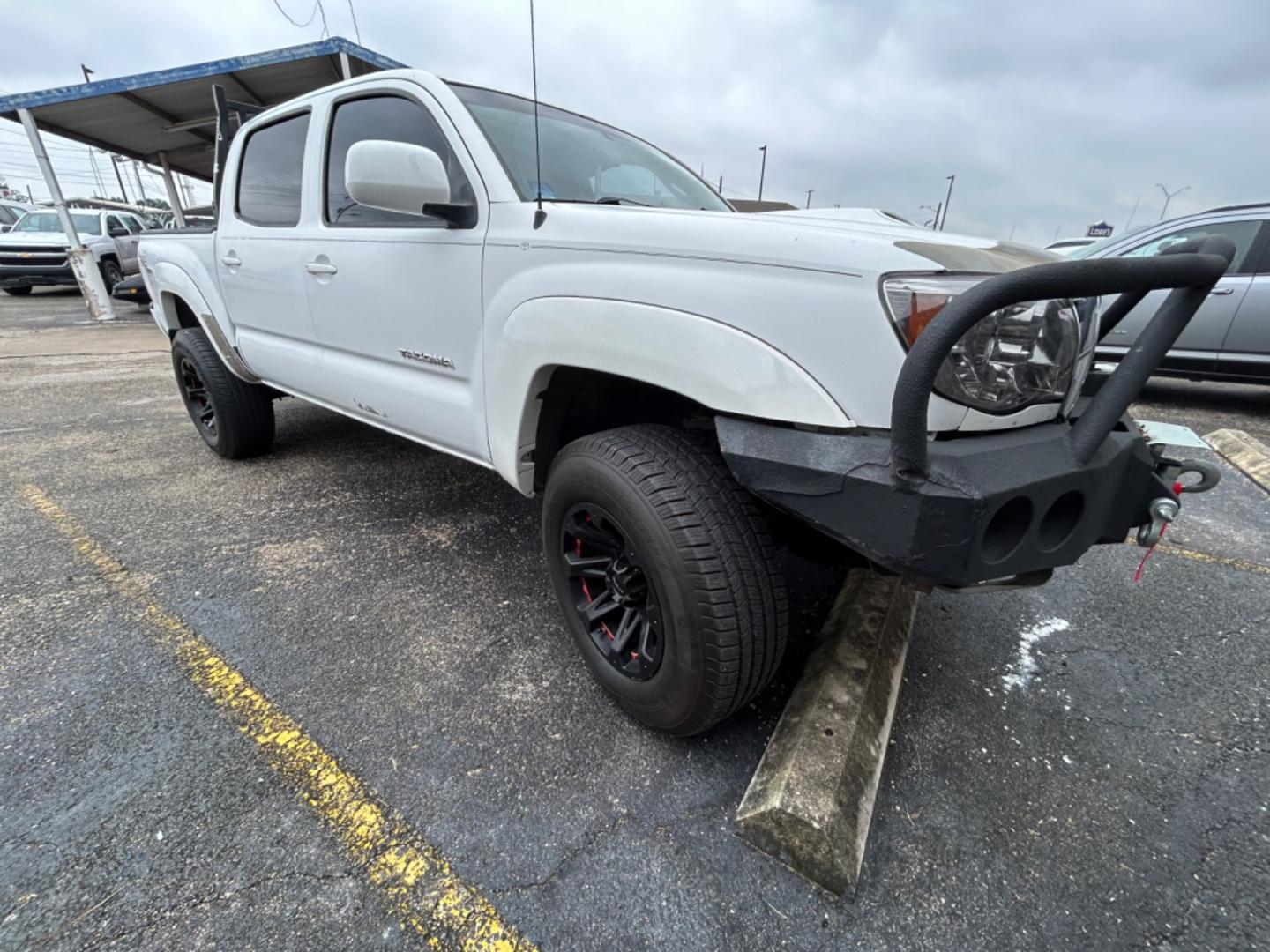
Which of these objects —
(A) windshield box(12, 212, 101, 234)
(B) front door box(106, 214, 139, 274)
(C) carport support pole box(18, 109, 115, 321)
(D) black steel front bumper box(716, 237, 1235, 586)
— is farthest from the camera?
(A) windshield box(12, 212, 101, 234)

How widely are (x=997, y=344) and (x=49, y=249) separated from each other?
19.7 metres

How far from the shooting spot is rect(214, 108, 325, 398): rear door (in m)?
2.75

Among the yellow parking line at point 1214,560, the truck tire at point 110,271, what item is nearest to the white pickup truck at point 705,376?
the yellow parking line at point 1214,560

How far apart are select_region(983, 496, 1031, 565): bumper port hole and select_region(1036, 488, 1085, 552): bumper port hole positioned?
0.09 metres

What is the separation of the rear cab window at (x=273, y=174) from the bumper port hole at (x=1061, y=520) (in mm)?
3046

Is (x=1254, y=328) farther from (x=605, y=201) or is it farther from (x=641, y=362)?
(x=641, y=362)

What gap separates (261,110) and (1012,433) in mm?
3977

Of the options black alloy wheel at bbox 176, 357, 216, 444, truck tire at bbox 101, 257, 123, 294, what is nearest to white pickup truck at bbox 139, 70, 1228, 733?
black alloy wheel at bbox 176, 357, 216, 444

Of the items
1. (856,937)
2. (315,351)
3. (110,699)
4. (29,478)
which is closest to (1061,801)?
(856,937)

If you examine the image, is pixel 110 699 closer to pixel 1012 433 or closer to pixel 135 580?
pixel 135 580

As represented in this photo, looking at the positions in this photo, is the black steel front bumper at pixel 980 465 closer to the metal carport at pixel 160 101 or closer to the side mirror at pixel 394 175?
the side mirror at pixel 394 175

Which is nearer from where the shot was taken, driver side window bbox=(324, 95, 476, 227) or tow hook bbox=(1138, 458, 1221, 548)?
tow hook bbox=(1138, 458, 1221, 548)

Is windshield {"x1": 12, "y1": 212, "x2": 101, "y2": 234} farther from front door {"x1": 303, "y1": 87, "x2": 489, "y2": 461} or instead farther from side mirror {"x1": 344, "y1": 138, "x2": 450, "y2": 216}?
side mirror {"x1": 344, "y1": 138, "x2": 450, "y2": 216}

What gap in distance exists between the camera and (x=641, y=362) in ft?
4.82
